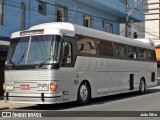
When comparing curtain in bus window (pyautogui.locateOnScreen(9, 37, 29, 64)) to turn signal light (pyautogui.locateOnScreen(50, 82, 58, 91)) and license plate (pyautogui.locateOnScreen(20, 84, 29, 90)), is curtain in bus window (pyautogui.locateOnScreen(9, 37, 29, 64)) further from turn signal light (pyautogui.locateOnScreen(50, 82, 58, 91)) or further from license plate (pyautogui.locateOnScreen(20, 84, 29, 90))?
turn signal light (pyautogui.locateOnScreen(50, 82, 58, 91))

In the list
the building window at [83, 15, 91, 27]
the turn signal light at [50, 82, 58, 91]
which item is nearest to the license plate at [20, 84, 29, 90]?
the turn signal light at [50, 82, 58, 91]

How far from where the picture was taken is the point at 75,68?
15.0m

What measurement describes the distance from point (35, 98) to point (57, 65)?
56.5 inches

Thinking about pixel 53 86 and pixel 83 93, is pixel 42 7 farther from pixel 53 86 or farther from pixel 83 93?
pixel 53 86

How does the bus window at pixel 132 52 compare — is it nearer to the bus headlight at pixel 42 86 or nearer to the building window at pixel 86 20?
the bus headlight at pixel 42 86

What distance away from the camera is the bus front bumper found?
1360 cm

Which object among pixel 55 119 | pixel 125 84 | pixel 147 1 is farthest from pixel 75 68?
pixel 147 1

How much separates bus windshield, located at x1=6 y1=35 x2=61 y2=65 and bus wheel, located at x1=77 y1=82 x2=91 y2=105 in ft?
7.05

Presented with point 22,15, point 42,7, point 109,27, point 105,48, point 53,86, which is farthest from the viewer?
point 109,27

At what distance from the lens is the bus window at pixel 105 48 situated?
17.1 metres

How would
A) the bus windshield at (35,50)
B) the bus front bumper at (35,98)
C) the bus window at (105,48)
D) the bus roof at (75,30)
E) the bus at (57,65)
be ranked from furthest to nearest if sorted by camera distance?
the bus window at (105,48), the bus roof at (75,30), the bus windshield at (35,50), the bus at (57,65), the bus front bumper at (35,98)

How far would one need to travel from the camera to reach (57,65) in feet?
45.2

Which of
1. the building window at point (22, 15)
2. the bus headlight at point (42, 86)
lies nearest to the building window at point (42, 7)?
the building window at point (22, 15)

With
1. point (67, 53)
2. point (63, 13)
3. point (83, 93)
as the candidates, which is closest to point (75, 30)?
point (67, 53)
